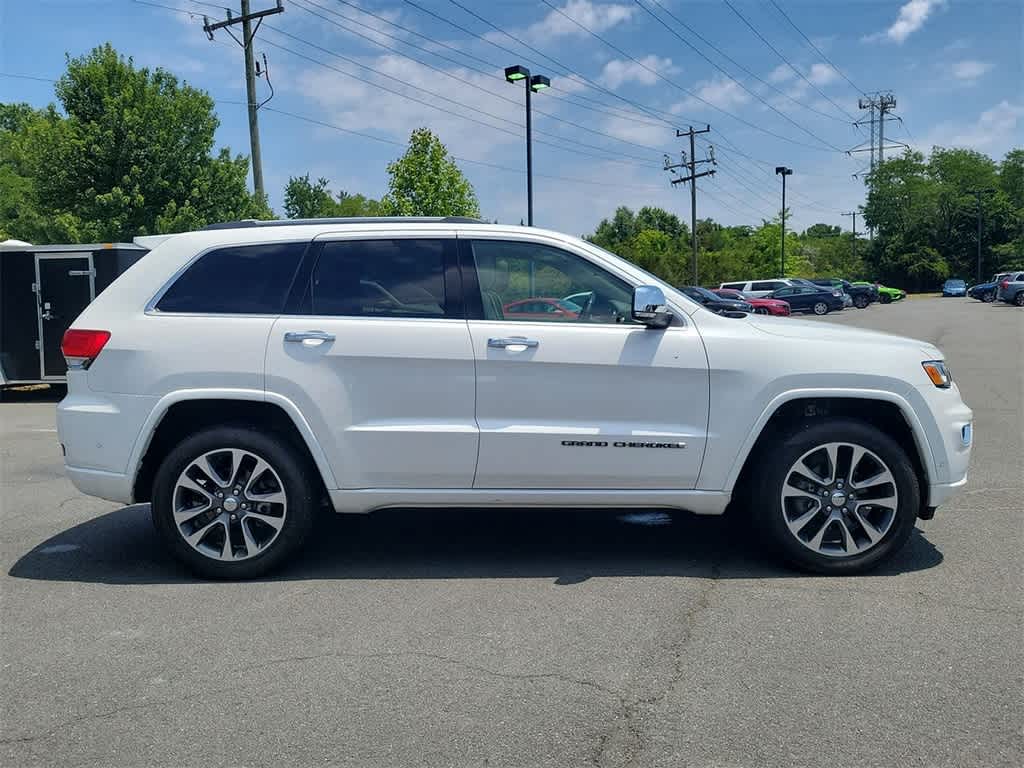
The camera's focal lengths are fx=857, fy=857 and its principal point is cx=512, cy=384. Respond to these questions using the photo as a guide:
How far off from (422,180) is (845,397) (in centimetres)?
3057

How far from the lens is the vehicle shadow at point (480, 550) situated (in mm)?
4738

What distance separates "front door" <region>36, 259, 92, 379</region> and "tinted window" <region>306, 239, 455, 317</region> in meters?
9.76

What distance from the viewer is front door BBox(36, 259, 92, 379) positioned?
12.9 meters

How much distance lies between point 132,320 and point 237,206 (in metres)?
27.8

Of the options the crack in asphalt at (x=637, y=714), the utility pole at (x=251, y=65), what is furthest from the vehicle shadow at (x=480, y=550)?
the utility pole at (x=251, y=65)


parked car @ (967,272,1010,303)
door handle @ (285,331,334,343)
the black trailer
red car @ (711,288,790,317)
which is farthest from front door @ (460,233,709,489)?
parked car @ (967,272,1010,303)

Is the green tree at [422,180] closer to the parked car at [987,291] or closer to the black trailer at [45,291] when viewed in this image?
the black trailer at [45,291]

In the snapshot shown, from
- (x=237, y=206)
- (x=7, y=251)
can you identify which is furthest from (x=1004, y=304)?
(x=7, y=251)

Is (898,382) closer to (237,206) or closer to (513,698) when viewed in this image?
(513,698)

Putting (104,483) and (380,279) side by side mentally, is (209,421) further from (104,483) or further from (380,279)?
(380,279)

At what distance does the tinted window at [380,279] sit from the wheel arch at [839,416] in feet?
5.95

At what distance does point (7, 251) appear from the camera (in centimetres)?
1285

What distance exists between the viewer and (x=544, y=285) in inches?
186

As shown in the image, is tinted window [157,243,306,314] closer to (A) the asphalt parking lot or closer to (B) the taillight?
(B) the taillight
